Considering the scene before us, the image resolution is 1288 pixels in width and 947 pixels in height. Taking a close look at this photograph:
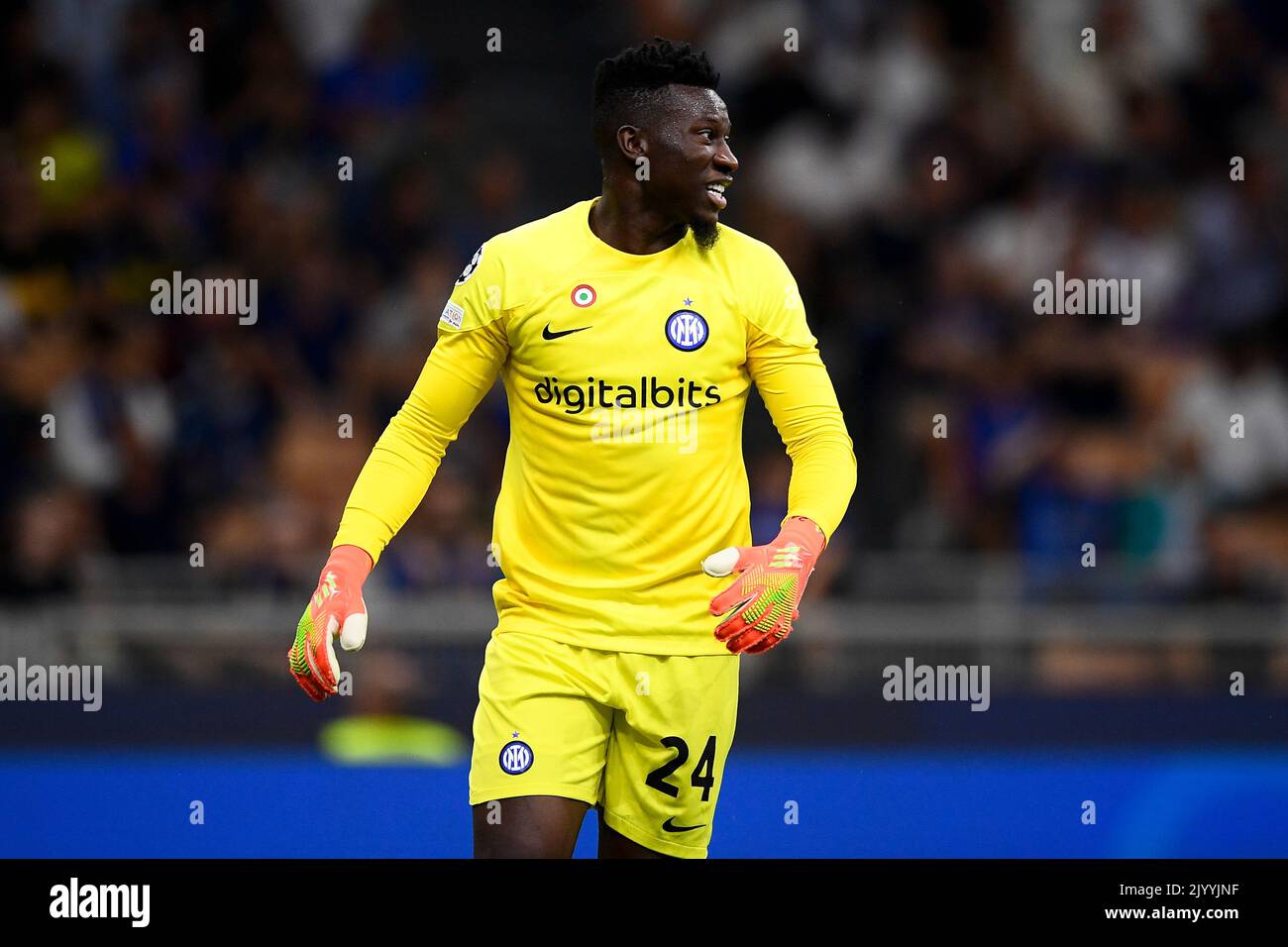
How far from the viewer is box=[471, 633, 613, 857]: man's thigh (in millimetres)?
4594

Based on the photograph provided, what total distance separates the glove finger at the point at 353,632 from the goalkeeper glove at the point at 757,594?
80 centimetres

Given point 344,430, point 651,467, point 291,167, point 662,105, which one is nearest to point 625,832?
point 651,467

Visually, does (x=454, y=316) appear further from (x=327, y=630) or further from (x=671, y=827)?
(x=671, y=827)

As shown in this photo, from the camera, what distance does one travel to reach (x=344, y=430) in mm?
9438

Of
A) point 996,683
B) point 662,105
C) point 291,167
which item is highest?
point 291,167

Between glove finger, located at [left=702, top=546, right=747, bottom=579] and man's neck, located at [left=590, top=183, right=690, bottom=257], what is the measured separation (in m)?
0.83

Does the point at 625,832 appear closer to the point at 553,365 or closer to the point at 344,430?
the point at 553,365

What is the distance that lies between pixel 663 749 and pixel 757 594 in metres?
0.53

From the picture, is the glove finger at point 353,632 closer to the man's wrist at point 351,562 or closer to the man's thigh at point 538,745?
the man's wrist at point 351,562

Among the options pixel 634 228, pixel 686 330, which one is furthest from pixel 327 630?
pixel 634 228

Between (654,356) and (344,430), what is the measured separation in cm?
487

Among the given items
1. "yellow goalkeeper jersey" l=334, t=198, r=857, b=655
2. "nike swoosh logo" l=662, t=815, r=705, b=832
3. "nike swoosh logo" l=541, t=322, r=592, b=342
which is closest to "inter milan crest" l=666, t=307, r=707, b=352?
"yellow goalkeeper jersey" l=334, t=198, r=857, b=655

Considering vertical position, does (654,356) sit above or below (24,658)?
above

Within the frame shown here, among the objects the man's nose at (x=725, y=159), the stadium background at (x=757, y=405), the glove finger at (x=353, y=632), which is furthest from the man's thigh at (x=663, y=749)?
the stadium background at (x=757, y=405)
